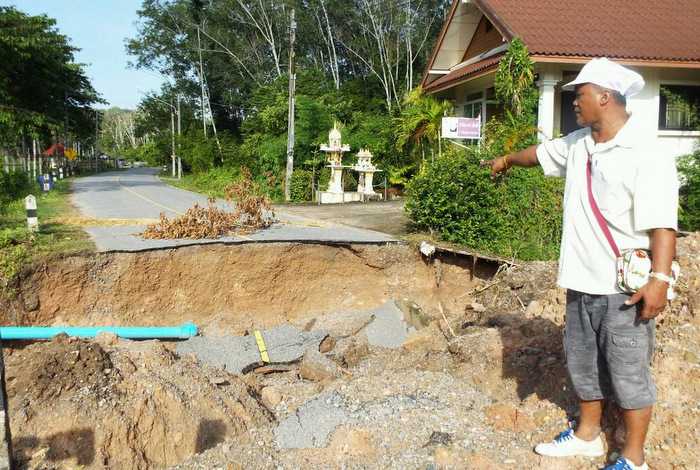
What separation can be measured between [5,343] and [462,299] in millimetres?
6267

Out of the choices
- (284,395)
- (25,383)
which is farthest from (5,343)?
(284,395)

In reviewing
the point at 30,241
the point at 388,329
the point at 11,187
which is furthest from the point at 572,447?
the point at 11,187

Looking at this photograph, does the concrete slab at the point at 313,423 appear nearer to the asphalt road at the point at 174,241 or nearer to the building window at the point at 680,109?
the asphalt road at the point at 174,241

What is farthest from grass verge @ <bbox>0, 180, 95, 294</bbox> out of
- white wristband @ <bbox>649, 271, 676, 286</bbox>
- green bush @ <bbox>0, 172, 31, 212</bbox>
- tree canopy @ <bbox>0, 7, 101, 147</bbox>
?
white wristband @ <bbox>649, 271, 676, 286</bbox>

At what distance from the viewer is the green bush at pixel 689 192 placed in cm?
1098

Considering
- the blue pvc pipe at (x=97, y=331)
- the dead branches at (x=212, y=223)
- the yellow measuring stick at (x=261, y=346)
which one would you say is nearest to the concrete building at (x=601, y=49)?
the dead branches at (x=212, y=223)

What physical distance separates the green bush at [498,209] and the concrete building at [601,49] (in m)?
3.62

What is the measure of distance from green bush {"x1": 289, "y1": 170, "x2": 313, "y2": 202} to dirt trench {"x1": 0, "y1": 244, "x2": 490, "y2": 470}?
1006 centimetres

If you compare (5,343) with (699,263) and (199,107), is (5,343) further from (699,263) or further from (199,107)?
(199,107)

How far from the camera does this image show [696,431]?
3.37 meters

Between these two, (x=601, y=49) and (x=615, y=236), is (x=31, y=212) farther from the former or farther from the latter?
(x=601, y=49)

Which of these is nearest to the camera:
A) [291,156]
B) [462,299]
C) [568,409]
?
[568,409]

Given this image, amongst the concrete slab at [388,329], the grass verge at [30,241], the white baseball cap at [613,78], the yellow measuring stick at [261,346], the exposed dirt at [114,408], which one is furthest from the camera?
the concrete slab at [388,329]

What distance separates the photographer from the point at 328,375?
7055mm
